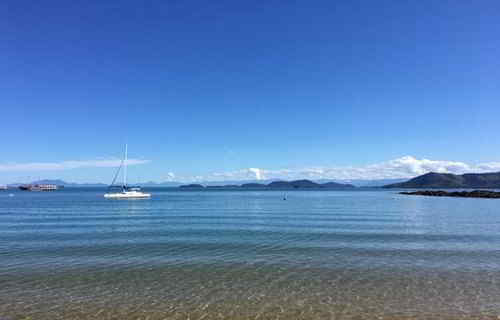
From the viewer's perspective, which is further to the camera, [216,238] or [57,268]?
[216,238]

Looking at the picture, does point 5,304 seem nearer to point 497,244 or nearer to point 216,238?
point 216,238

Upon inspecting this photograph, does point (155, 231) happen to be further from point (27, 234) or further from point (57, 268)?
point (57, 268)

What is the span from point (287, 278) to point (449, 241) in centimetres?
1554

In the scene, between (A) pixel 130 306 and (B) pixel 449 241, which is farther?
(B) pixel 449 241

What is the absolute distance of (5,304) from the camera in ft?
37.2

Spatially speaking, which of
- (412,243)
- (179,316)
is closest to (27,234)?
(179,316)

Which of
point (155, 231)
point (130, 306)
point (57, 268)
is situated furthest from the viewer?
point (155, 231)

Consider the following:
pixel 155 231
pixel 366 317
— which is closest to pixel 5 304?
pixel 366 317

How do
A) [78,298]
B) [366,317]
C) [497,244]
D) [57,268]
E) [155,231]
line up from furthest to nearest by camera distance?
[155,231]
[497,244]
[57,268]
[78,298]
[366,317]

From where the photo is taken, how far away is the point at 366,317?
Answer: 10.3 meters

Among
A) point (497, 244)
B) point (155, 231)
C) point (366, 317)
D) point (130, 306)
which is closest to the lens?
point (366, 317)

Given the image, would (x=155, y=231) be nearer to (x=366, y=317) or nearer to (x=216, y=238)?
(x=216, y=238)

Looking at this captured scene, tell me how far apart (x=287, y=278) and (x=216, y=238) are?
1184cm

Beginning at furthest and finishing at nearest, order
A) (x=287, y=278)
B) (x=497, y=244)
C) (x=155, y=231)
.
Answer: (x=155, y=231) < (x=497, y=244) < (x=287, y=278)
